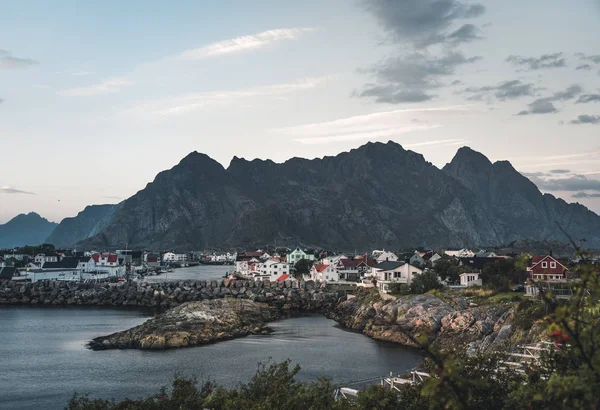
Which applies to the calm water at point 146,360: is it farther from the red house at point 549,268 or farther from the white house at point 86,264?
the white house at point 86,264

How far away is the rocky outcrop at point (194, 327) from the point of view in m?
52.7

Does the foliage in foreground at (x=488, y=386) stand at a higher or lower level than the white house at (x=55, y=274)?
higher

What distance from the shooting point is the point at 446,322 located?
174 ft

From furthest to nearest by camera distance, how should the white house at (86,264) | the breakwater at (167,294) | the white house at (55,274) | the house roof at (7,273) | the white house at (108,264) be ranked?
1. the white house at (108,264)
2. the white house at (86,264)
3. the white house at (55,274)
4. the house roof at (7,273)
5. the breakwater at (167,294)

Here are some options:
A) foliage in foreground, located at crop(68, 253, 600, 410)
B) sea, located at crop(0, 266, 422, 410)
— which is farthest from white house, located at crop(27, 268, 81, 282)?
foliage in foreground, located at crop(68, 253, 600, 410)

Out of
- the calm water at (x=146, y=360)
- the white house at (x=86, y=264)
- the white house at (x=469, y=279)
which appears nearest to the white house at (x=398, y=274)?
the white house at (x=469, y=279)

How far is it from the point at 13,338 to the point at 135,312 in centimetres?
2276

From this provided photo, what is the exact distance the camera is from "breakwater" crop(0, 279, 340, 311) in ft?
283

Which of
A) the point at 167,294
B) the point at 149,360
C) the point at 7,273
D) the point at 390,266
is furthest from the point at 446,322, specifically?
the point at 7,273

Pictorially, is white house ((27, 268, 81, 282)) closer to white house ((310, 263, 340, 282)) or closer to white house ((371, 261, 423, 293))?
white house ((310, 263, 340, 282))

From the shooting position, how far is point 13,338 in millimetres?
58312

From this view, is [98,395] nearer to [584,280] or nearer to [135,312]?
[584,280]

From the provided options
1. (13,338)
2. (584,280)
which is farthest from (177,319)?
(584,280)

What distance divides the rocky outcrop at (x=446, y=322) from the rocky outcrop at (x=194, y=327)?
1232 cm
